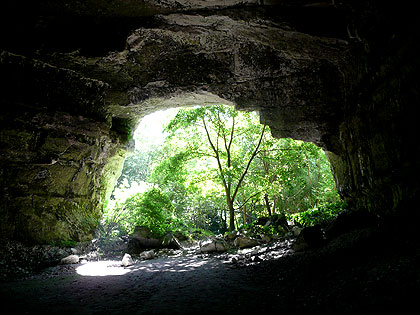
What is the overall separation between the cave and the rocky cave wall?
31 mm

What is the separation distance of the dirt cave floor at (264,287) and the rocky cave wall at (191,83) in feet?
4.06

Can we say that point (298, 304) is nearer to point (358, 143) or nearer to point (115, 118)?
point (358, 143)

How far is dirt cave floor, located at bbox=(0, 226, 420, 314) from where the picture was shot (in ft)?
8.36

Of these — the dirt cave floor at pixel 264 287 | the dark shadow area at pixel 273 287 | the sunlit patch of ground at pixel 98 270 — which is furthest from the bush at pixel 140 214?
the dark shadow area at pixel 273 287

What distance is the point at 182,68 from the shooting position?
7410 mm

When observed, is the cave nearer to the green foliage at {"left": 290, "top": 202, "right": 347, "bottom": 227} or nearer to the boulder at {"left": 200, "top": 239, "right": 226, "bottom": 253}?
the green foliage at {"left": 290, "top": 202, "right": 347, "bottom": 227}

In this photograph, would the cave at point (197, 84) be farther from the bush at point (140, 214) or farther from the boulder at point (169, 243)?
the boulder at point (169, 243)

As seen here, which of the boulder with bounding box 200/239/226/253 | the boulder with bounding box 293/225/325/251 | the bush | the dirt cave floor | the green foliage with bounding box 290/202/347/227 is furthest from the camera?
the bush

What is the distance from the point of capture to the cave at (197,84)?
12.7 feet

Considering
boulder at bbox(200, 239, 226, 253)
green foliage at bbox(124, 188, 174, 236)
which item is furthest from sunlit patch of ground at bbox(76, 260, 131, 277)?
green foliage at bbox(124, 188, 174, 236)

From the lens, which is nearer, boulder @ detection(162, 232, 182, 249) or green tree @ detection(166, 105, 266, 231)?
boulder @ detection(162, 232, 182, 249)

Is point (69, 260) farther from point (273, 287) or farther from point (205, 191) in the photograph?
point (205, 191)

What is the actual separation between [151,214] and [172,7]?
8.16 meters

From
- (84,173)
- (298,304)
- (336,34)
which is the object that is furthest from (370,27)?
(84,173)
